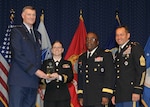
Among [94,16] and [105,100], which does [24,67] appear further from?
[94,16]

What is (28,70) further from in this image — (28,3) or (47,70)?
(28,3)

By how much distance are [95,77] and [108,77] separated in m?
0.15

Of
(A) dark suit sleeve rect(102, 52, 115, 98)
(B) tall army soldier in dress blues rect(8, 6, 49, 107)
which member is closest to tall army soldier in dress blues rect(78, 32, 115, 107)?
(A) dark suit sleeve rect(102, 52, 115, 98)

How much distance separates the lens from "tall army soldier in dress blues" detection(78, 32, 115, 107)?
327 centimetres

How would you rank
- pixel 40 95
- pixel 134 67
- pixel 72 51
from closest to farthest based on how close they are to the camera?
1. pixel 134 67
2. pixel 40 95
3. pixel 72 51

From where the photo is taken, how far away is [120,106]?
3.21 metres

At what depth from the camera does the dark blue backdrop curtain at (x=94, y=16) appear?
4902mm

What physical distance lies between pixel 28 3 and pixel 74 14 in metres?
0.77

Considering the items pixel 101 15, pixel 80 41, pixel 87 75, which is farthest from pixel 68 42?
pixel 87 75

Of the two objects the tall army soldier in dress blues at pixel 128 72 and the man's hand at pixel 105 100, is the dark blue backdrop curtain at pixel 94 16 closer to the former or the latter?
the tall army soldier in dress blues at pixel 128 72

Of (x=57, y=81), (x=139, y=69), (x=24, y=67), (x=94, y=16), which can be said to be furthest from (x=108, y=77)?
(x=94, y=16)

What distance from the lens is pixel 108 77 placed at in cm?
327

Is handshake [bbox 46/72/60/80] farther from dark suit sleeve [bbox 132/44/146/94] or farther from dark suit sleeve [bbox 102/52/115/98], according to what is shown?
dark suit sleeve [bbox 132/44/146/94]

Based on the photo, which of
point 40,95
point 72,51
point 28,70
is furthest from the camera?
point 72,51
